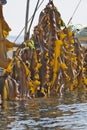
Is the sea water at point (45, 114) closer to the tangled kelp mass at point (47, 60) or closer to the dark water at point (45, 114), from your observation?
the dark water at point (45, 114)

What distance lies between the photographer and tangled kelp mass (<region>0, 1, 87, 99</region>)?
70.1 ft

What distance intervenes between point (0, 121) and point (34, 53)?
25.2 feet

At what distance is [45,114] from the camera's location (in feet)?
54.9

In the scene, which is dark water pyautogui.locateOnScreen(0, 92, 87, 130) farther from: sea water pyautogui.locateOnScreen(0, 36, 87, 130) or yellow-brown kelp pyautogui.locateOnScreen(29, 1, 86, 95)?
yellow-brown kelp pyautogui.locateOnScreen(29, 1, 86, 95)

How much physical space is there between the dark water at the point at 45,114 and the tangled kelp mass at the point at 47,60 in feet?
3.58

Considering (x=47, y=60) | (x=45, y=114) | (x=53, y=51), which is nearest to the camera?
(x=45, y=114)

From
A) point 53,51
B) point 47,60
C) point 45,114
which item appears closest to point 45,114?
point 45,114

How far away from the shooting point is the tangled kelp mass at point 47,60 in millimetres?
21375

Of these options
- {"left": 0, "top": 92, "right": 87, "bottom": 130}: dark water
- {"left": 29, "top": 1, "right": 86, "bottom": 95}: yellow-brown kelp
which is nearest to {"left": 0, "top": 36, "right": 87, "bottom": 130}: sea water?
{"left": 0, "top": 92, "right": 87, "bottom": 130}: dark water

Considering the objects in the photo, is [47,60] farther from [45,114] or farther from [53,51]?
[45,114]

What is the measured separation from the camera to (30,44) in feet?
73.9

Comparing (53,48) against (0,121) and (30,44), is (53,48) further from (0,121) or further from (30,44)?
(0,121)

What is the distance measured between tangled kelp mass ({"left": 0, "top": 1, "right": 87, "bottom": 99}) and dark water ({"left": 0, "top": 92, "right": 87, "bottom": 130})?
1090mm

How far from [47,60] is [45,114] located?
6.68 meters
